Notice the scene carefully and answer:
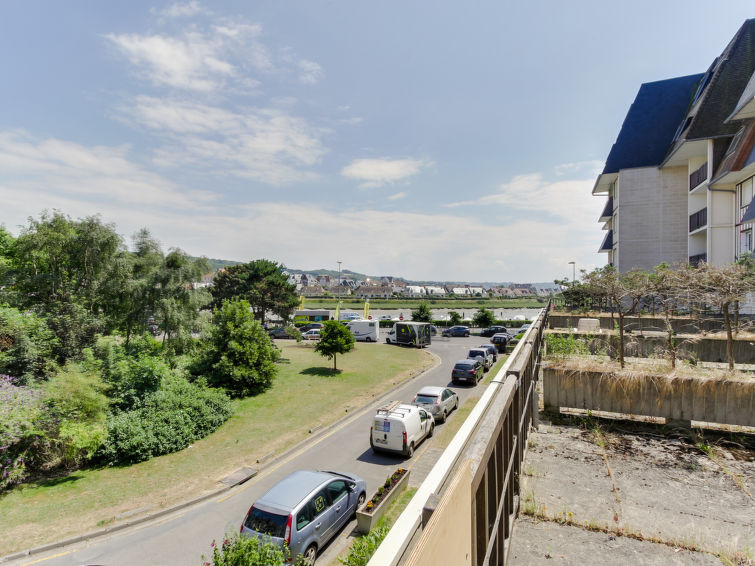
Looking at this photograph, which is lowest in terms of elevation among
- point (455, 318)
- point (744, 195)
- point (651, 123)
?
point (455, 318)

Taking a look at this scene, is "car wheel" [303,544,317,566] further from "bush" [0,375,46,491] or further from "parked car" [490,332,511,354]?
"parked car" [490,332,511,354]

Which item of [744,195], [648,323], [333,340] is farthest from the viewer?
[333,340]

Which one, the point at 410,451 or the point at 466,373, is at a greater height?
the point at 466,373

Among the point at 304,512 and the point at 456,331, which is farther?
the point at 456,331

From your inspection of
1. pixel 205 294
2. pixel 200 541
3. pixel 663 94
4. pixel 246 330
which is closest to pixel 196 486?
pixel 200 541

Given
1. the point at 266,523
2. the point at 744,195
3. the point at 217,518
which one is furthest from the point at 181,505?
the point at 744,195

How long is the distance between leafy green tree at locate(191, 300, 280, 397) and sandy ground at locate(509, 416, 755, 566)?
19.2 metres

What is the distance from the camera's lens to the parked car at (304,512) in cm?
776

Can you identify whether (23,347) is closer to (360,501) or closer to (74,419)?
(74,419)

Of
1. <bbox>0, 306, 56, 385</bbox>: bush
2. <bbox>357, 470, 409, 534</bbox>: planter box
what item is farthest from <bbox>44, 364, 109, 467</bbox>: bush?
<bbox>357, 470, 409, 534</bbox>: planter box

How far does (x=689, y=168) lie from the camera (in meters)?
30.6

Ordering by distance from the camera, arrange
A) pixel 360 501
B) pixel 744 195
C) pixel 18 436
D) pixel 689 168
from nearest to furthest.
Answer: pixel 360 501 → pixel 18 436 → pixel 744 195 → pixel 689 168

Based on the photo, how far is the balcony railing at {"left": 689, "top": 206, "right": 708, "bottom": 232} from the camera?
89.4 ft

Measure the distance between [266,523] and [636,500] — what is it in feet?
25.4
